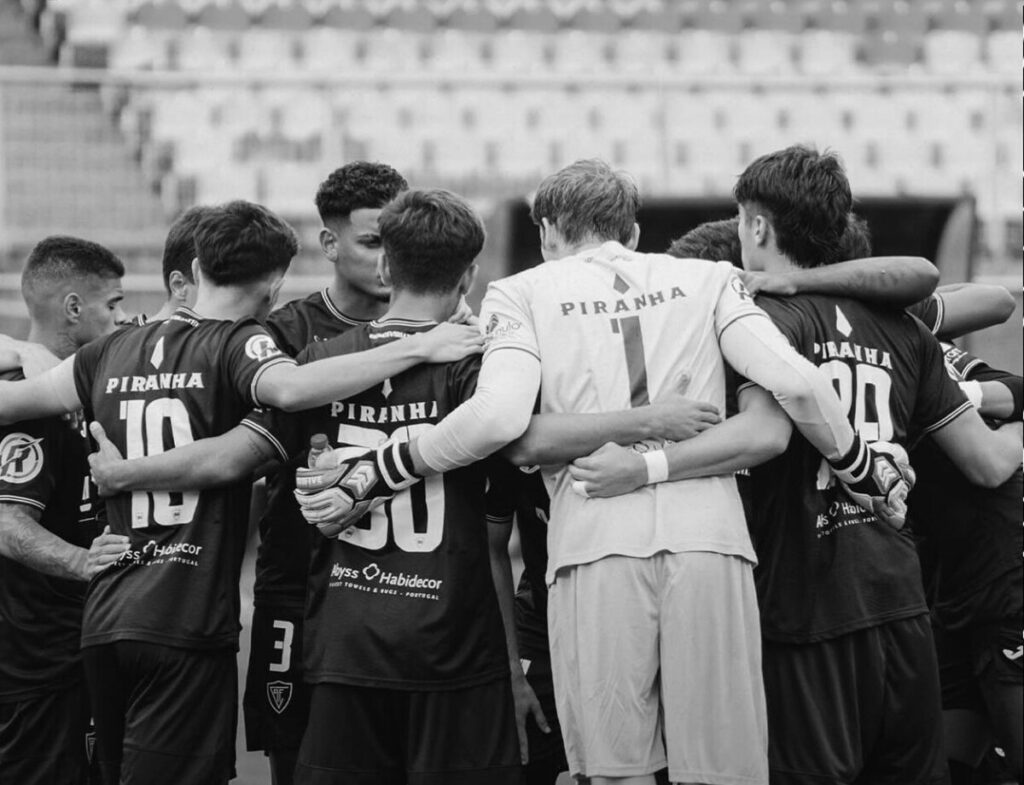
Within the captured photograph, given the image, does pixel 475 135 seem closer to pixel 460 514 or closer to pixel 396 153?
pixel 396 153

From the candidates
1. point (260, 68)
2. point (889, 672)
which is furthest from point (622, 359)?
point (260, 68)

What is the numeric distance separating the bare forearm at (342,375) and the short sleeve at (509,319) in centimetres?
22

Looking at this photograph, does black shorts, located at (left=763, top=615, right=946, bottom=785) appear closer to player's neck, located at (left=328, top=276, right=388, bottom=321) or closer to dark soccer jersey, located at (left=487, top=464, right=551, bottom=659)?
dark soccer jersey, located at (left=487, top=464, right=551, bottom=659)

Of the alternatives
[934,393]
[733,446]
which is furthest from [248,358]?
[934,393]

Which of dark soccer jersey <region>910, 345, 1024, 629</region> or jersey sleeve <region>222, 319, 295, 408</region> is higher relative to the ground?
jersey sleeve <region>222, 319, 295, 408</region>

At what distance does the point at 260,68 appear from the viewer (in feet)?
42.4

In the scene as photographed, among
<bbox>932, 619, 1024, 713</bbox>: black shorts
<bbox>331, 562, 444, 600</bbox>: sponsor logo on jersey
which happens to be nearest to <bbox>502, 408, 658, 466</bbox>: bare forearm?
<bbox>331, 562, 444, 600</bbox>: sponsor logo on jersey

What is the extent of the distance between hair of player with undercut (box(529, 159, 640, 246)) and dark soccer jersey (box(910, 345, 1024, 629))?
1.55 meters

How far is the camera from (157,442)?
432 cm

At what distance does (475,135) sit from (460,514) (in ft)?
23.1

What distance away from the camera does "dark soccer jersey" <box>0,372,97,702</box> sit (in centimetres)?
491

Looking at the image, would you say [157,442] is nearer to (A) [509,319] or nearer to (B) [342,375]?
(B) [342,375]

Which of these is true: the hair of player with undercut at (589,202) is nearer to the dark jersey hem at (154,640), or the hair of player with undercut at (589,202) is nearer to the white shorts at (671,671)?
the white shorts at (671,671)

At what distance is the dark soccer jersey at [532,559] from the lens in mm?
4430
